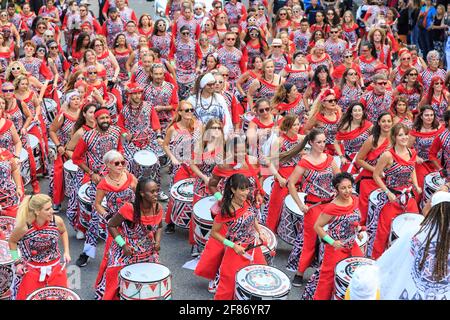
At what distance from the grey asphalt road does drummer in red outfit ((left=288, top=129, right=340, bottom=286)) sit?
41 cm

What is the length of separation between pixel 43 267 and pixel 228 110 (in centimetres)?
427

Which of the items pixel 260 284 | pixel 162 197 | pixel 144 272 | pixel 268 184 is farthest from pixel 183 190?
pixel 260 284

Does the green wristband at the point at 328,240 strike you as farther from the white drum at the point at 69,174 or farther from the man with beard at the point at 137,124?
the white drum at the point at 69,174

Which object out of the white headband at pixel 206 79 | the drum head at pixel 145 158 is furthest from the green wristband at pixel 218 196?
the white headband at pixel 206 79

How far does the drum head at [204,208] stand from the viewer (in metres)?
7.99

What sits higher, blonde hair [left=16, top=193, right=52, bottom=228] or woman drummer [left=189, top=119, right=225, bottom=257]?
blonde hair [left=16, top=193, right=52, bottom=228]

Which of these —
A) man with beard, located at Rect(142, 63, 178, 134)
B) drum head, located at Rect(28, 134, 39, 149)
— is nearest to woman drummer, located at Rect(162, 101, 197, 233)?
man with beard, located at Rect(142, 63, 178, 134)

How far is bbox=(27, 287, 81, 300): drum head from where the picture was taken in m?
6.04

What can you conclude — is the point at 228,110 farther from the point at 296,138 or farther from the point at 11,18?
the point at 11,18

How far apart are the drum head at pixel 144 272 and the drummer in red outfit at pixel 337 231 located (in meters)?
1.38

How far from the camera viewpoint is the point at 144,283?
255 inches

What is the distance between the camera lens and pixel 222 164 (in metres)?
7.90

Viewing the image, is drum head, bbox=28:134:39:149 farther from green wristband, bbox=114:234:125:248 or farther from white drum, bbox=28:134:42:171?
green wristband, bbox=114:234:125:248

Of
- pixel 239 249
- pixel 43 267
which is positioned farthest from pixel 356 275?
pixel 43 267
